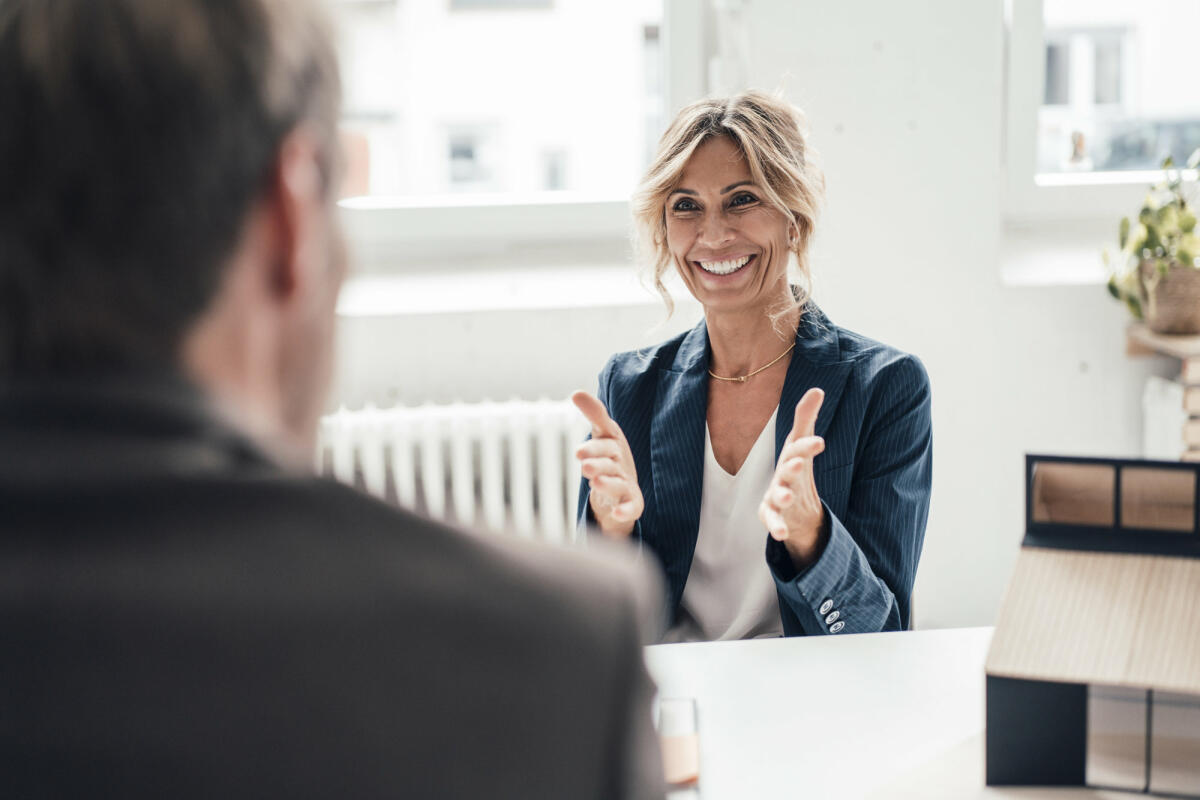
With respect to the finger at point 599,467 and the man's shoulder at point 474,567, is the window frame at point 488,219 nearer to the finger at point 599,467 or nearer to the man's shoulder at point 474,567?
the finger at point 599,467

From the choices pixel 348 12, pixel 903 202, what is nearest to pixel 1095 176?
pixel 903 202

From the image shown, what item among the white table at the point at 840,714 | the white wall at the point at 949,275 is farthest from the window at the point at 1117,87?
the white table at the point at 840,714

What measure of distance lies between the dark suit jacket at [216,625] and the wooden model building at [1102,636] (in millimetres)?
577

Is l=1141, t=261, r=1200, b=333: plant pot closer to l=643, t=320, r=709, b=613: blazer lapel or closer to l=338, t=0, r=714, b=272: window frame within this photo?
l=338, t=0, r=714, b=272: window frame

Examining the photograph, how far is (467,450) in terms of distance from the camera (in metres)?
2.58

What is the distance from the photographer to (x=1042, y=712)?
34.3 inches

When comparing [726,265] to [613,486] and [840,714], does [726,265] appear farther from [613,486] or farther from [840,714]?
[840,714]

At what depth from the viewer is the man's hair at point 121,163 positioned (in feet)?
1.20

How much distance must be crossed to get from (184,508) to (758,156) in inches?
54.6

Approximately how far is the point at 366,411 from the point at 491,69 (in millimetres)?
880

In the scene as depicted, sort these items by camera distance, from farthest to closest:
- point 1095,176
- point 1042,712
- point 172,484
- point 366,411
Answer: point 1095,176 < point 366,411 < point 1042,712 < point 172,484

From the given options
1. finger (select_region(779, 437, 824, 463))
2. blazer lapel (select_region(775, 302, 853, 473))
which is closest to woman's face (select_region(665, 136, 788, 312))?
blazer lapel (select_region(775, 302, 853, 473))

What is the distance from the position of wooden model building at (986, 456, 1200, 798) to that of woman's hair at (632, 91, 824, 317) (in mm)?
783

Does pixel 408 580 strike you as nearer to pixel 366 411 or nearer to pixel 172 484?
pixel 172 484
